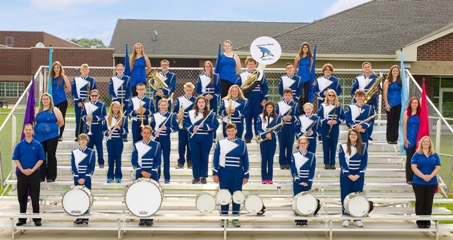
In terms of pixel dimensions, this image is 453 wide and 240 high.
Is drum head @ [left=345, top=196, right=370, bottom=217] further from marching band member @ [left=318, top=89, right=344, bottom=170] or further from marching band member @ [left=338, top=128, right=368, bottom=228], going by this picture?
marching band member @ [left=318, top=89, right=344, bottom=170]

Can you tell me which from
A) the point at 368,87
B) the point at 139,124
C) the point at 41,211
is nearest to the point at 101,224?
the point at 41,211

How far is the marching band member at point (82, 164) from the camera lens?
29.6 ft

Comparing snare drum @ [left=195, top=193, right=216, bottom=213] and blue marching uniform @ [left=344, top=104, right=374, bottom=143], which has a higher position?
blue marching uniform @ [left=344, top=104, right=374, bottom=143]

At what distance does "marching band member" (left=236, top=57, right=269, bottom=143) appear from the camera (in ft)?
36.4

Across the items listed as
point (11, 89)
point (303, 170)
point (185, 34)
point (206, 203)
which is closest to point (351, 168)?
point (303, 170)

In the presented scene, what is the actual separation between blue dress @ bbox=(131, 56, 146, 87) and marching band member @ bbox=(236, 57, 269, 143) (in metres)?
1.82

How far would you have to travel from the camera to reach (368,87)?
11430 mm

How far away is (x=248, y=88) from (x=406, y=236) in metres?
3.86

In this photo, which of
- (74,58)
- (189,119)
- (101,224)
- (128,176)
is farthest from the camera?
(74,58)

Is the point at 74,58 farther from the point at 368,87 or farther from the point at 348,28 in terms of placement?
the point at 368,87

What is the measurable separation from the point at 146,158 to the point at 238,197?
62.5 inches

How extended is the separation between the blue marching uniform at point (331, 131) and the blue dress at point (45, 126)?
4.56m

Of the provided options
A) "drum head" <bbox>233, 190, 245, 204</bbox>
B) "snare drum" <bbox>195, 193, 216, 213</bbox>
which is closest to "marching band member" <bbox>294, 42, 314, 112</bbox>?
"drum head" <bbox>233, 190, 245, 204</bbox>

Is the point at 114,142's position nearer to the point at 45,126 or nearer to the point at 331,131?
the point at 45,126
